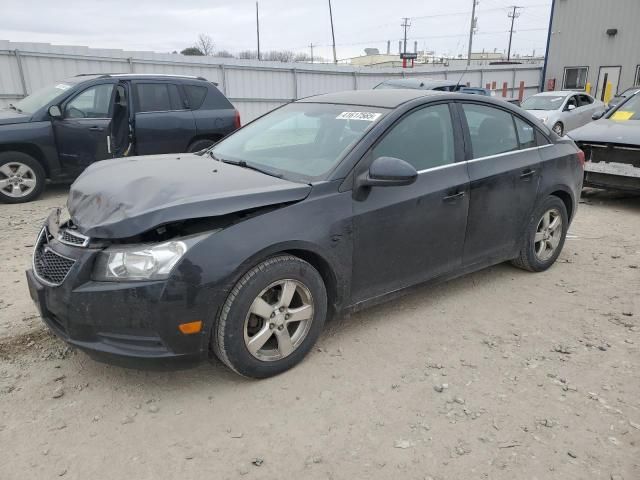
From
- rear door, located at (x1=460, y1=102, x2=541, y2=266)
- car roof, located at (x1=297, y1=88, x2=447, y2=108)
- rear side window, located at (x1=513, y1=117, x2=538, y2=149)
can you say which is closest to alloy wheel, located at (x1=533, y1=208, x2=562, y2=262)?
rear door, located at (x1=460, y1=102, x2=541, y2=266)

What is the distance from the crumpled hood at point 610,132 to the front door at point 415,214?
4.70m

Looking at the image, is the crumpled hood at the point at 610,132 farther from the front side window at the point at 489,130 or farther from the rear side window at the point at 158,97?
the rear side window at the point at 158,97

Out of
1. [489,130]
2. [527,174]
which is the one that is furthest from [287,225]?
[527,174]

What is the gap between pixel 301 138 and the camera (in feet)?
12.5

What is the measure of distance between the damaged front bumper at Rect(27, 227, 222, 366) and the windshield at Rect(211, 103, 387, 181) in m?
1.08

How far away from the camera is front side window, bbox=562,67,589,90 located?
25017mm

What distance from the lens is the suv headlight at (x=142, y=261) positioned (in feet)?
8.50

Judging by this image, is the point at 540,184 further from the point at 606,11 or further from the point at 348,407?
the point at 606,11

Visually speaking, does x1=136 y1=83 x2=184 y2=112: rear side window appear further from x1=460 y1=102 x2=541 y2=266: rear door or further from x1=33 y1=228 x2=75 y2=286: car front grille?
x1=460 y1=102 x2=541 y2=266: rear door

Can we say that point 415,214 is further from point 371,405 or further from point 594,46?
point 594,46

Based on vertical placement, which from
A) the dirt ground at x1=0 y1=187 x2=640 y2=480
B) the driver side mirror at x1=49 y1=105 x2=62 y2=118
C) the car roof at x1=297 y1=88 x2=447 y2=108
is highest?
the car roof at x1=297 y1=88 x2=447 y2=108

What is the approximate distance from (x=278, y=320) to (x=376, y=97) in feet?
6.24

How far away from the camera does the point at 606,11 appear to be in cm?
2375

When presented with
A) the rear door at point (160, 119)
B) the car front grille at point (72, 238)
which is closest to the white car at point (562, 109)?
the rear door at point (160, 119)
